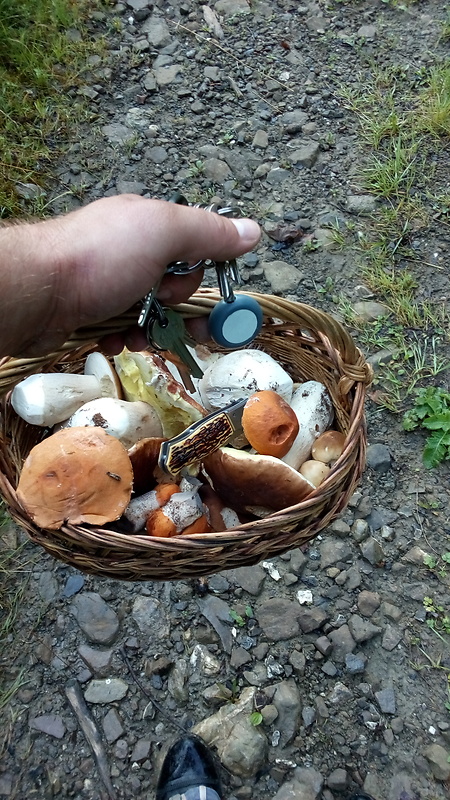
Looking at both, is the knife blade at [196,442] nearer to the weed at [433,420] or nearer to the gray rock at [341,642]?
the gray rock at [341,642]

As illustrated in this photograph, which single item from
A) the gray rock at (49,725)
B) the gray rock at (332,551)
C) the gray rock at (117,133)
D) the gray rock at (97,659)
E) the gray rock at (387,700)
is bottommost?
the gray rock at (387,700)

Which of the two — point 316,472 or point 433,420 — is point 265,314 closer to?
point 316,472

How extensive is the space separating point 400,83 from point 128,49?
4.65 feet

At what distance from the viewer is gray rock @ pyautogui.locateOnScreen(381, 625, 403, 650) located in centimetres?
193

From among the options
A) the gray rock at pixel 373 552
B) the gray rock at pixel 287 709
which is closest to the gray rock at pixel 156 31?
the gray rock at pixel 373 552

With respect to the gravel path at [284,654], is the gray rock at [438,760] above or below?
below

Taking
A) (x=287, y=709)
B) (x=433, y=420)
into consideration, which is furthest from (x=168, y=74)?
(x=287, y=709)

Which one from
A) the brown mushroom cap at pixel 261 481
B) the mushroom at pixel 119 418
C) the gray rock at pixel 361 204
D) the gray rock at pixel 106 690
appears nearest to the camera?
the brown mushroom cap at pixel 261 481

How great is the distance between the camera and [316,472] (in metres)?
1.59

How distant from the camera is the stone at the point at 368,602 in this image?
78.0 inches

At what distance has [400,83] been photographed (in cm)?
321

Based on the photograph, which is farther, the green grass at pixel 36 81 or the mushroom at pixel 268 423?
the green grass at pixel 36 81

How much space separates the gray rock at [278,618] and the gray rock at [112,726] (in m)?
0.48

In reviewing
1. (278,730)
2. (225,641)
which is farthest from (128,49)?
(278,730)
